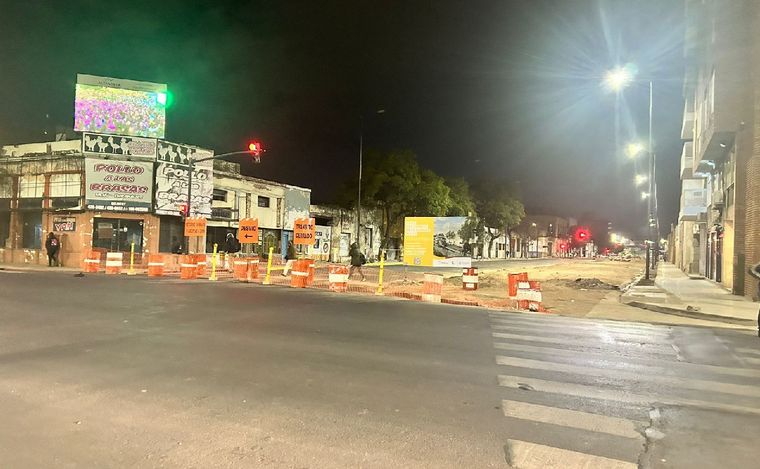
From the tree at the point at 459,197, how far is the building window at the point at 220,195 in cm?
2611

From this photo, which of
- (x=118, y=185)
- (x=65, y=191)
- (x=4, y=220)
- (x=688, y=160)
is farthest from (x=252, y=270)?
(x=688, y=160)

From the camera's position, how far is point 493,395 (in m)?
5.74

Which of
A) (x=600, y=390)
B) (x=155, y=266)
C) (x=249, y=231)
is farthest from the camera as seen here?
(x=249, y=231)

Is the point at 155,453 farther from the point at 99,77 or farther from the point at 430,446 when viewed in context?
the point at 99,77

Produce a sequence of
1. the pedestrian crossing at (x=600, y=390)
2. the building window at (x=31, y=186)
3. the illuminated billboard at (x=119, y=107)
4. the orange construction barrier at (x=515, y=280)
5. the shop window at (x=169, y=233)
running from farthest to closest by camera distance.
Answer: the shop window at (x=169, y=233)
the illuminated billboard at (x=119, y=107)
the building window at (x=31, y=186)
the orange construction barrier at (x=515, y=280)
the pedestrian crossing at (x=600, y=390)

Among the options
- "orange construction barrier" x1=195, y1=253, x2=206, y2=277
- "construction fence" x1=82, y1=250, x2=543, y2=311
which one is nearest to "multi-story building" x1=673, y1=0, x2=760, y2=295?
"construction fence" x1=82, y1=250, x2=543, y2=311

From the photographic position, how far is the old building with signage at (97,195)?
30594mm

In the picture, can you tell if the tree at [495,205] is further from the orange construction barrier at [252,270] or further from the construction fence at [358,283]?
the orange construction barrier at [252,270]

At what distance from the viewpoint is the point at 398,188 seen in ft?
160

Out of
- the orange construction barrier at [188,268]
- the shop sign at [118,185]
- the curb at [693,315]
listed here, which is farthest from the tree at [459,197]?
the curb at [693,315]

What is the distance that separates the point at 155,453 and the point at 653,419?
4527 mm

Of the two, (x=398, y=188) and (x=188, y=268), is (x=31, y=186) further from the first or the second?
(x=398, y=188)

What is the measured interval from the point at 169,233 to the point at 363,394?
1226 inches

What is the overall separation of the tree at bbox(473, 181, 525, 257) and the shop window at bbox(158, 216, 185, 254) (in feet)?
147
